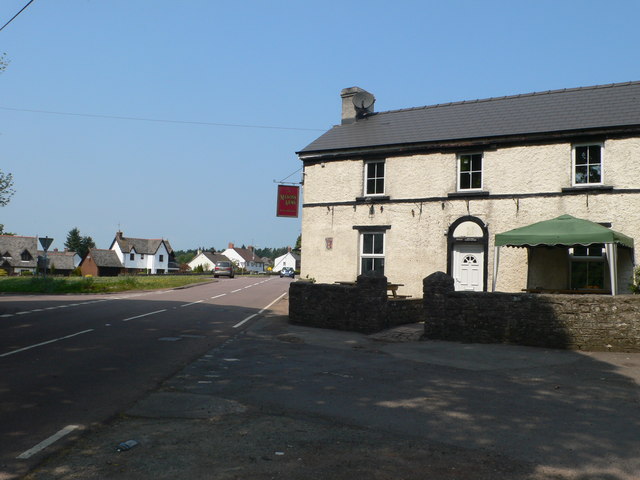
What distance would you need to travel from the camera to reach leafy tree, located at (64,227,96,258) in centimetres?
12724

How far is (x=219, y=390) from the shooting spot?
7.89m

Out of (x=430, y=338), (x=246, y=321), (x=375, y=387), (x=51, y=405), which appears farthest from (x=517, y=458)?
(x=246, y=321)

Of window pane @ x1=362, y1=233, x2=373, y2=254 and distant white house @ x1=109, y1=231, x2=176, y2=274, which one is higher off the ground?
distant white house @ x1=109, y1=231, x2=176, y2=274

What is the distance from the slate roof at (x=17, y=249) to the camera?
94.2m

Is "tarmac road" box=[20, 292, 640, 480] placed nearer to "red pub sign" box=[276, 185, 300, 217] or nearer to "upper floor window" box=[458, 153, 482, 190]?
"upper floor window" box=[458, 153, 482, 190]

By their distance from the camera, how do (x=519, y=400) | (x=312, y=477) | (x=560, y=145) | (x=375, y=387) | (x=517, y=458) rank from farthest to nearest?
(x=560, y=145) < (x=375, y=387) < (x=519, y=400) < (x=517, y=458) < (x=312, y=477)

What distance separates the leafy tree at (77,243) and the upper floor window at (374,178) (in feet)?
388

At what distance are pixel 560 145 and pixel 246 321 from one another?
1138 centimetres

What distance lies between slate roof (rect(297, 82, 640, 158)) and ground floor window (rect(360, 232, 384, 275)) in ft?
11.3

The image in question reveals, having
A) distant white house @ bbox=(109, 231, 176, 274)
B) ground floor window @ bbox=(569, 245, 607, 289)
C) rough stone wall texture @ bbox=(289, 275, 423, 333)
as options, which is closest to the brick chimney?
rough stone wall texture @ bbox=(289, 275, 423, 333)

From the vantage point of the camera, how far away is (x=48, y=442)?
532 centimetres

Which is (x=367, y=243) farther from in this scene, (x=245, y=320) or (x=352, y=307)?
(x=352, y=307)

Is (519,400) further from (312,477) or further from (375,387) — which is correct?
(312,477)

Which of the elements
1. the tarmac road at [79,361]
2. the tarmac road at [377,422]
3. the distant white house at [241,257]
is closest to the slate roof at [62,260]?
the distant white house at [241,257]
